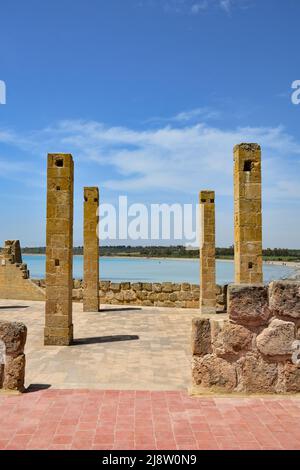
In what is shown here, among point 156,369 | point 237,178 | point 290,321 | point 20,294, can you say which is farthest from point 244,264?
point 20,294

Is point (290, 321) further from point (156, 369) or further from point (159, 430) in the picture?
point (156, 369)

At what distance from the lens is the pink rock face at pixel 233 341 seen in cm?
526

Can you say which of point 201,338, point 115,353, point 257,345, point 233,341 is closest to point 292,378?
point 257,345

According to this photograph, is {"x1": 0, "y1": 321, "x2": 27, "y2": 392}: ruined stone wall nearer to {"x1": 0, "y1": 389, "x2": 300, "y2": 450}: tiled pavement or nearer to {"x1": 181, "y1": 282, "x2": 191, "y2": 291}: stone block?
{"x1": 0, "y1": 389, "x2": 300, "y2": 450}: tiled pavement

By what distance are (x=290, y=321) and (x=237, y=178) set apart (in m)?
5.21

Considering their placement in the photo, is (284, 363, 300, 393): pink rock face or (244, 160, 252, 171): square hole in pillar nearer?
(284, 363, 300, 393): pink rock face

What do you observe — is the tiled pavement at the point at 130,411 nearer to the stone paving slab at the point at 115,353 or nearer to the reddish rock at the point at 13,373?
the stone paving slab at the point at 115,353

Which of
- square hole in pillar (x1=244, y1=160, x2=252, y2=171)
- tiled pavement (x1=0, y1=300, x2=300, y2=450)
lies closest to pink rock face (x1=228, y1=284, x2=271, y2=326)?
tiled pavement (x1=0, y1=300, x2=300, y2=450)

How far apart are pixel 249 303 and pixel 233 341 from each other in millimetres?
527

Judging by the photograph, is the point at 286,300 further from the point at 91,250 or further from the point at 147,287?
the point at 147,287

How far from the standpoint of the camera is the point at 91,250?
1453 cm

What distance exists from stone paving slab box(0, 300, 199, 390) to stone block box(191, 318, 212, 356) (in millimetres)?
912

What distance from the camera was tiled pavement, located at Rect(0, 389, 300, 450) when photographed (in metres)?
3.82

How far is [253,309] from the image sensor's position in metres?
5.21
